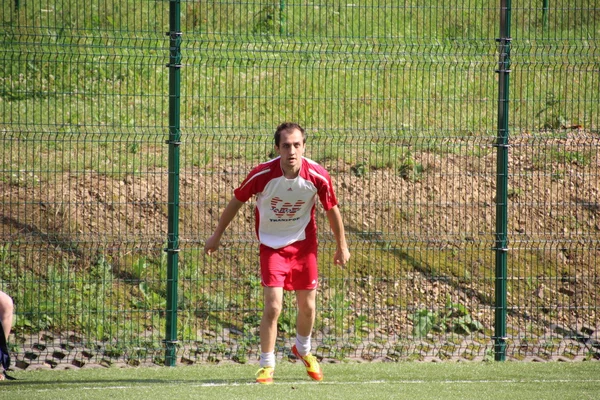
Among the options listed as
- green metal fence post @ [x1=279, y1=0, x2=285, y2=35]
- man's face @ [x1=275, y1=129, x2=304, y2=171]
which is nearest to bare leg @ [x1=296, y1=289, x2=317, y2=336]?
man's face @ [x1=275, y1=129, x2=304, y2=171]

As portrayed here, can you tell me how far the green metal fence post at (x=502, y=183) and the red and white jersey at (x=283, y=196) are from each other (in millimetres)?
2014

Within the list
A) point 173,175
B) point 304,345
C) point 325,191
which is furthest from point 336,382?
point 173,175

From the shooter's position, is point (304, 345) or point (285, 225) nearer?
point (285, 225)

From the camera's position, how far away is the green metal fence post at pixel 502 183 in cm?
709

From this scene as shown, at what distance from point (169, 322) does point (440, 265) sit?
9.78ft

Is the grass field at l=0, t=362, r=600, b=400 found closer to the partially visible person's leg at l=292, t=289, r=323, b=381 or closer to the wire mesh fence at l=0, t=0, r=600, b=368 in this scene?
the partially visible person's leg at l=292, t=289, r=323, b=381

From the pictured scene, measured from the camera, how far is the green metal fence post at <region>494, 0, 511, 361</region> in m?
7.09

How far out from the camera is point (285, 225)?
592 centimetres

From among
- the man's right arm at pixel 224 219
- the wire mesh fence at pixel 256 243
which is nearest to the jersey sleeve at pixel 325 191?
the man's right arm at pixel 224 219

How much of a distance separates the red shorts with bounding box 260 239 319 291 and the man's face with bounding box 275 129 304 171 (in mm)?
623

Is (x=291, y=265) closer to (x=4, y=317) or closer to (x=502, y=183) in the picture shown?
(x=4, y=317)

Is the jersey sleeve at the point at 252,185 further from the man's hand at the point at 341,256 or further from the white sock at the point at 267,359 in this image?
the white sock at the point at 267,359

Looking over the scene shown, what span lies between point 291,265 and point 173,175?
1511 millimetres

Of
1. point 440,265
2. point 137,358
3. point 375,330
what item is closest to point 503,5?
point 440,265
